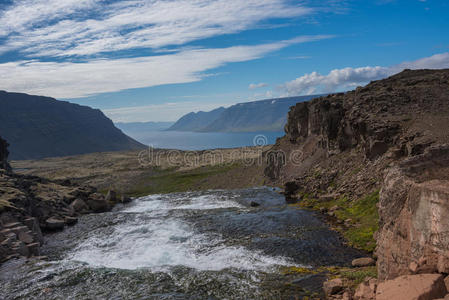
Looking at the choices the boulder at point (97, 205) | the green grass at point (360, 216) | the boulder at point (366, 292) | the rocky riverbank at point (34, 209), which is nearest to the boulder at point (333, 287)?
the boulder at point (366, 292)

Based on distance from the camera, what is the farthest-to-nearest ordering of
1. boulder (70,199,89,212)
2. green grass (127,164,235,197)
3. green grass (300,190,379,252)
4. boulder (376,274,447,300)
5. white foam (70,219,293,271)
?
green grass (127,164,235,197), boulder (70,199,89,212), green grass (300,190,379,252), white foam (70,219,293,271), boulder (376,274,447,300)

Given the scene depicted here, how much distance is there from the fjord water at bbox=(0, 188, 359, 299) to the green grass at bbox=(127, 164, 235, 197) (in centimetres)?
3736

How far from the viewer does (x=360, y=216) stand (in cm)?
3216

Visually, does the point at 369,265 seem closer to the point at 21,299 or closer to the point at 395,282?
the point at 395,282

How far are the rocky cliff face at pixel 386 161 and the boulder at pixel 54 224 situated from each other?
36456mm

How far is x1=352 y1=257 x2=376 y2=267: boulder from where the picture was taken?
71.3 ft

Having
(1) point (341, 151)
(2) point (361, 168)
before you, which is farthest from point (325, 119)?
(2) point (361, 168)

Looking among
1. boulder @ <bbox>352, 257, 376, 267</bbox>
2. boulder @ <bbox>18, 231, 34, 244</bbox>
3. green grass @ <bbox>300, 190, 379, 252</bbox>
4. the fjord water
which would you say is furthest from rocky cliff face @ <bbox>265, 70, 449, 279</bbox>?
boulder @ <bbox>18, 231, 34, 244</bbox>

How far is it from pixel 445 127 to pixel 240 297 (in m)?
33.8

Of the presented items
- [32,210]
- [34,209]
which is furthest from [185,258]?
[34,209]

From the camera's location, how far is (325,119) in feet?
184

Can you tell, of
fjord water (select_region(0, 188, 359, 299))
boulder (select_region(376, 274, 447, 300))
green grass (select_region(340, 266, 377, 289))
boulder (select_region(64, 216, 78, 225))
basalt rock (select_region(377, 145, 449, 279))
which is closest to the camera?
boulder (select_region(376, 274, 447, 300))

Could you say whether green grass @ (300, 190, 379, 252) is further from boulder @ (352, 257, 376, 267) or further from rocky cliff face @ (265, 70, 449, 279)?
boulder @ (352, 257, 376, 267)

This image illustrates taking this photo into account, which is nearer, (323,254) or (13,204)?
(323,254)
